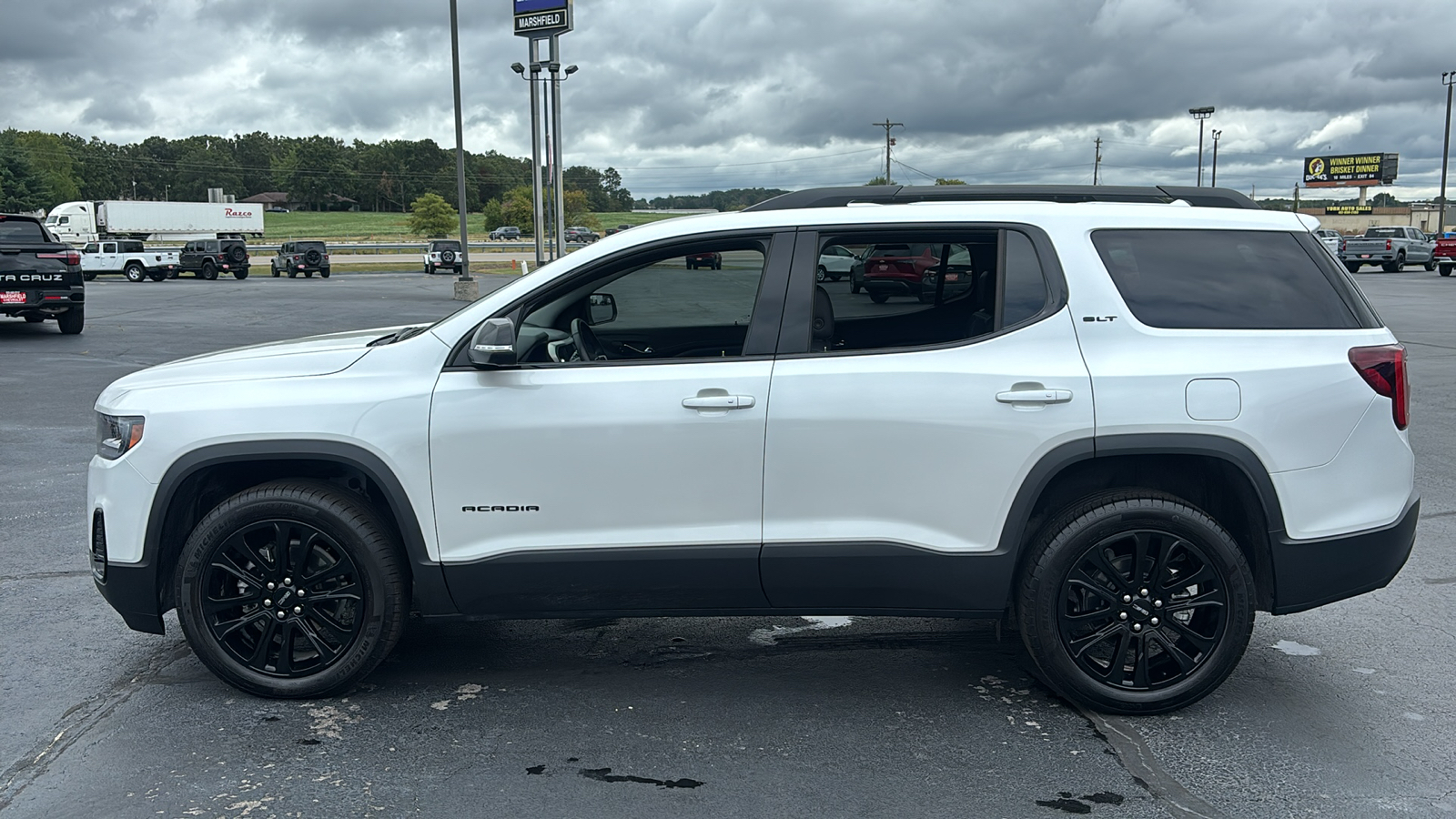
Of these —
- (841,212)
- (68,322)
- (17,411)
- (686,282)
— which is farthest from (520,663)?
(68,322)

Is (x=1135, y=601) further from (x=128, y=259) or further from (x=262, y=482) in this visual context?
(x=128, y=259)

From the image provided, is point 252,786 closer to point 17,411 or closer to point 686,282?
point 686,282

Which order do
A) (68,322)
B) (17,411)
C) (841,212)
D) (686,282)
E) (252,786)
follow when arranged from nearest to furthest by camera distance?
(252,786) < (841,212) < (686,282) < (17,411) < (68,322)

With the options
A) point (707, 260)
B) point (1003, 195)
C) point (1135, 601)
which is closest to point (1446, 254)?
point (1003, 195)

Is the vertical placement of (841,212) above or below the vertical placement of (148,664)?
above

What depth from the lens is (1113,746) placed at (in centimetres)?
377

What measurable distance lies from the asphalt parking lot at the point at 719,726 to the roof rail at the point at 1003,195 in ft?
6.09

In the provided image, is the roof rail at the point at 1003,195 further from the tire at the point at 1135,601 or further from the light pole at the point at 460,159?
the light pole at the point at 460,159

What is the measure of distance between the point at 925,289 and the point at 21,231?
18498 mm

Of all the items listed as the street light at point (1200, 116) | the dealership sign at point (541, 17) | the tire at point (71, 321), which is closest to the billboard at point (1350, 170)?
the street light at point (1200, 116)

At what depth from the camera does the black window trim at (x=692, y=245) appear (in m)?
3.96

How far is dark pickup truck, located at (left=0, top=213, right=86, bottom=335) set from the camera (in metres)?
17.9

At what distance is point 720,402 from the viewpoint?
3.83 metres

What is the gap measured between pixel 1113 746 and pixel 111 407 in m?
3.80
